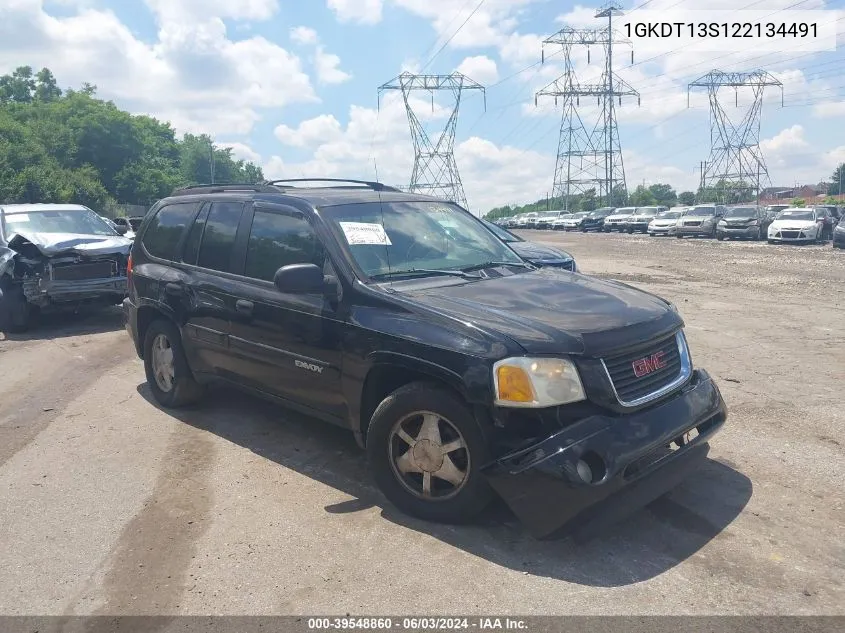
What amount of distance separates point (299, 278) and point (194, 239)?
6.20 ft

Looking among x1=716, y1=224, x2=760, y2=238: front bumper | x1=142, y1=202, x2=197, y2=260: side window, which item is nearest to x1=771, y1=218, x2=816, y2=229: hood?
x1=716, y1=224, x2=760, y2=238: front bumper

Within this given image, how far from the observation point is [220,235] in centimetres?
561

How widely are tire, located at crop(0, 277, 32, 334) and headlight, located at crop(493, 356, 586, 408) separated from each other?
29.0 feet

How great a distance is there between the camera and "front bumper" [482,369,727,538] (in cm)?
344

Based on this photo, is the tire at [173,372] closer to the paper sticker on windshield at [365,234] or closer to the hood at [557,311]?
the paper sticker on windshield at [365,234]

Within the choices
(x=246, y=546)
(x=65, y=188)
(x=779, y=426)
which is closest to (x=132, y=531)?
(x=246, y=546)

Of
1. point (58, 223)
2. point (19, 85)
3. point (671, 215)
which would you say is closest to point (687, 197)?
point (671, 215)

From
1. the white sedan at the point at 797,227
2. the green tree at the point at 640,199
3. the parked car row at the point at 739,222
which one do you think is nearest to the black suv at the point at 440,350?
the parked car row at the point at 739,222

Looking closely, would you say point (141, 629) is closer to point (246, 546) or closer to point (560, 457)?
point (246, 546)

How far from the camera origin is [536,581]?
3.44m

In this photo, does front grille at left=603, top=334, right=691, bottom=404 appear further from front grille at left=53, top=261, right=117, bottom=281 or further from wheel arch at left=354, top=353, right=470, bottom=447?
front grille at left=53, top=261, right=117, bottom=281

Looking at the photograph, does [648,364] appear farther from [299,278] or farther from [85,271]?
[85,271]

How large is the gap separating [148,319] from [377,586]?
3.88 m

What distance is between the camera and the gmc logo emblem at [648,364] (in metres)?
3.87
